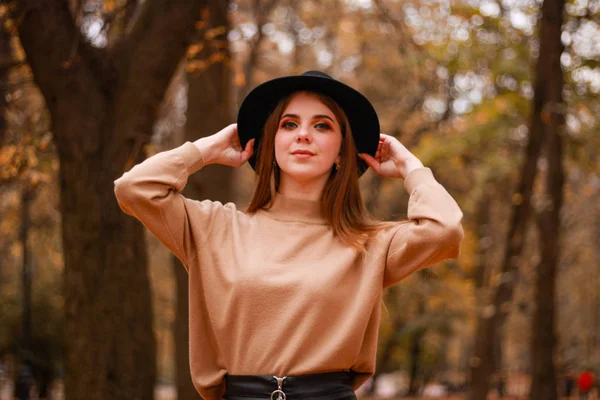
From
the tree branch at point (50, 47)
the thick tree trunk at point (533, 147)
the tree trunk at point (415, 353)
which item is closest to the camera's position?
the tree branch at point (50, 47)

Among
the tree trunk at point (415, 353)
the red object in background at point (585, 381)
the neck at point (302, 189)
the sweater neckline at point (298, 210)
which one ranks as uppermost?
the neck at point (302, 189)

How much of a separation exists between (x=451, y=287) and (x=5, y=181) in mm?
14265

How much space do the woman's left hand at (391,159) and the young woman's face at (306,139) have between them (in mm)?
221

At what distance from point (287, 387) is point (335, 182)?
33.0 inches

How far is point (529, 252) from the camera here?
70.5 ft

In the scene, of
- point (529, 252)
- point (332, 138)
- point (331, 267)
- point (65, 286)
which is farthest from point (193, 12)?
point (529, 252)

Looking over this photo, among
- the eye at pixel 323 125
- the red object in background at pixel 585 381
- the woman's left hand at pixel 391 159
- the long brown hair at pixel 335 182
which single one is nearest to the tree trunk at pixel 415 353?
the red object in background at pixel 585 381

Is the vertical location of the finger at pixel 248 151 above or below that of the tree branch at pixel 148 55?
below

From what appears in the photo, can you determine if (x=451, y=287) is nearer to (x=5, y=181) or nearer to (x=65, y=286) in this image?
(x=5, y=181)

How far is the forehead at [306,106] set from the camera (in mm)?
3266

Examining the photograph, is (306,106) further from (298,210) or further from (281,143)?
(298,210)

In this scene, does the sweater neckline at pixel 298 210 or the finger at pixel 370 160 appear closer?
the sweater neckline at pixel 298 210

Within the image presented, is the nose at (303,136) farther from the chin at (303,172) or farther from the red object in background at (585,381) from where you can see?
the red object in background at (585,381)

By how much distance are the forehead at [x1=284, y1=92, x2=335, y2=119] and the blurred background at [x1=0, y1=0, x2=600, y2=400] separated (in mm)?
1280
